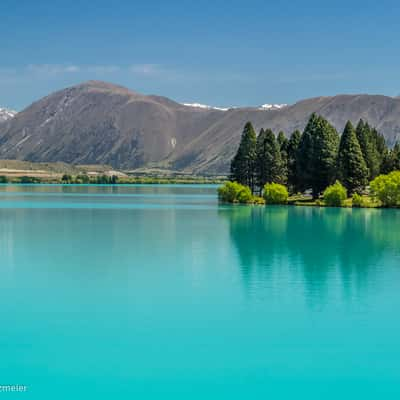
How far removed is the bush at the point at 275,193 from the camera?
4547 inches

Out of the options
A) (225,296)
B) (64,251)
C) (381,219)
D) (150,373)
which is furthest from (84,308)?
(381,219)

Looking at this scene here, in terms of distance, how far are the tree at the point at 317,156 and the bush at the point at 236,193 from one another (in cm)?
1065

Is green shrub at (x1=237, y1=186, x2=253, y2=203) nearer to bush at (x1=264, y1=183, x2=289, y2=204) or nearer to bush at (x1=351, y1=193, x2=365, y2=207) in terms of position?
bush at (x1=264, y1=183, x2=289, y2=204)

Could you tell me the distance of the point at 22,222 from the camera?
253 ft

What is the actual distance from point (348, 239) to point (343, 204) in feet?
153

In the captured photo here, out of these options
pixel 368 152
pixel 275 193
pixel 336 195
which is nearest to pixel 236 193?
pixel 275 193

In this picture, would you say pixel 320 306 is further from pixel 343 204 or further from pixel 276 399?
pixel 343 204

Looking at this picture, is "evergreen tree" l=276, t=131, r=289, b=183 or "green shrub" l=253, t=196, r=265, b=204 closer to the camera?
"green shrub" l=253, t=196, r=265, b=204

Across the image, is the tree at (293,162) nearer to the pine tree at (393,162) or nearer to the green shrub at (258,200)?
the green shrub at (258,200)

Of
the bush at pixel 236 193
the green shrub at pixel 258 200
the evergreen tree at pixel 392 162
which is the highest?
the evergreen tree at pixel 392 162

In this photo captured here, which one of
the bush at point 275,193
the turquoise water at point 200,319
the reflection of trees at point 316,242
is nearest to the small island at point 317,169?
the bush at point 275,193

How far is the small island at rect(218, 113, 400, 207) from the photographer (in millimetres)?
106562

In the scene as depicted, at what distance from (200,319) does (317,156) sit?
86.7 metres

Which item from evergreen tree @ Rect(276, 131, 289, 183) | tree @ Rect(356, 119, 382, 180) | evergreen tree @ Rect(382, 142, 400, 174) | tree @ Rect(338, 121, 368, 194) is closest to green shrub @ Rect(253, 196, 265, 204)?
evergreen tree @ Rect(276, 131, 289, 183)
